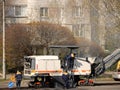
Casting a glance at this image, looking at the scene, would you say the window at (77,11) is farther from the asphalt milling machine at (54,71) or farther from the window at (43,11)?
the asphalt milling machine at (54,71)

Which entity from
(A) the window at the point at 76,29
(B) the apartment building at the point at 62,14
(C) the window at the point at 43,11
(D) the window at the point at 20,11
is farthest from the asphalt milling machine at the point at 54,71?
(D) the window at the point at 20,11

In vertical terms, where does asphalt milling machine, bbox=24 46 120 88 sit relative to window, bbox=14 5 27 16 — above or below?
below

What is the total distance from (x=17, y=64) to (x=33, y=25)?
455cm

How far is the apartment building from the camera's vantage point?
51625mm

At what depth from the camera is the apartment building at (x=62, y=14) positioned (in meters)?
51.6

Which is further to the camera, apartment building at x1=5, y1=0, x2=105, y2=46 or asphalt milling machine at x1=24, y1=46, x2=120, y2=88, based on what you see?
apartment building at x1=5, y1=0, x2=105, y2=46

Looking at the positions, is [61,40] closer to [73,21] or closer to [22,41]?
[22,41]

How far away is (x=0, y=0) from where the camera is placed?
2092 inches

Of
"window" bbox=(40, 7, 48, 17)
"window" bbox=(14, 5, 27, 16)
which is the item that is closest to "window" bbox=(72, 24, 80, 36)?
"window" bbox=(40, 7, 48, 17)

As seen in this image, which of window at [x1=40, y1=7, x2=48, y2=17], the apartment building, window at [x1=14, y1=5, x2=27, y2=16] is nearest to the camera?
the apartment building

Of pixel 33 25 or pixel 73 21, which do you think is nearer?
pixel 33 25

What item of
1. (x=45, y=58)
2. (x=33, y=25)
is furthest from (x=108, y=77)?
(x=45, y=58)

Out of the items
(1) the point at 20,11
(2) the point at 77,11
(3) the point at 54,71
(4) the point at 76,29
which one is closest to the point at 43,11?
(1) the point at 20,11

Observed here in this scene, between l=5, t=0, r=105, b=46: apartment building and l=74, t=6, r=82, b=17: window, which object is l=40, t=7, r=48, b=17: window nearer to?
l=5, t=0, r=105, b=46: apartment building
